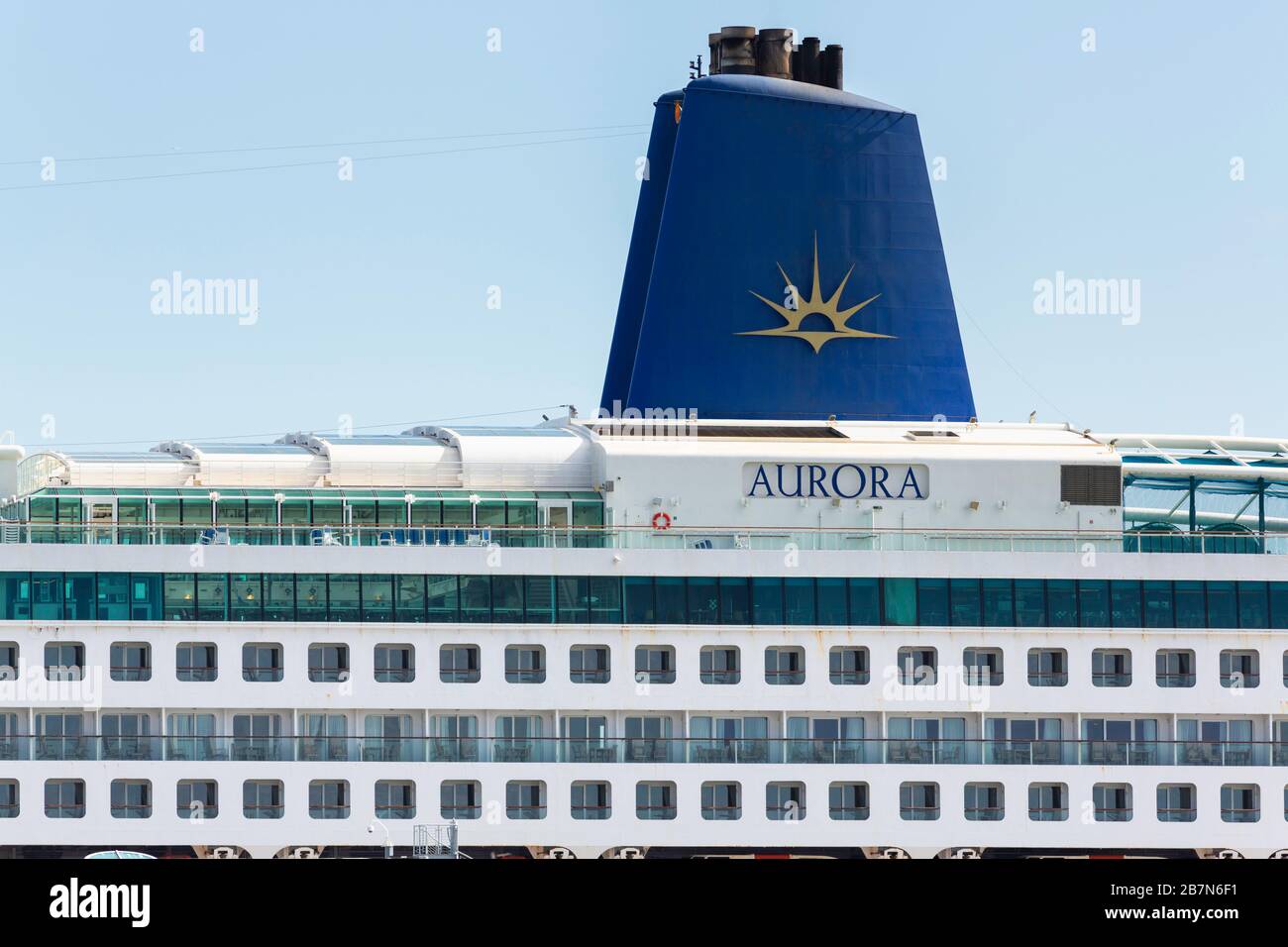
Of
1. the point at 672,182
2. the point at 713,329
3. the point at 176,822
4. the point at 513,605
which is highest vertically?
the point at 672,182

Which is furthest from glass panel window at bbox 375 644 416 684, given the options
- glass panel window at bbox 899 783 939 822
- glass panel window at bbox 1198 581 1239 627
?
glass panel window at bbox 1198 581 1239 627

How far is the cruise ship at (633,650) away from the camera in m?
38.2

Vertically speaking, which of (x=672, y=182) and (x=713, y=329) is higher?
(x=672, y=182)

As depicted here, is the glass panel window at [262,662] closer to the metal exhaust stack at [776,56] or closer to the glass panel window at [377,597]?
the glass panel window at [377,597]

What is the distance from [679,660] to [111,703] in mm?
9537

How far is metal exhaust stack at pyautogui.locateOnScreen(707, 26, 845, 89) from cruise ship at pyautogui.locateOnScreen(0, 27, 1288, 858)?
8.42 m

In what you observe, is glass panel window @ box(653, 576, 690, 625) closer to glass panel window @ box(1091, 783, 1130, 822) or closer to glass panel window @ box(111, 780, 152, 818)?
glass panel window @ box(1091, 783, 1130, 822)

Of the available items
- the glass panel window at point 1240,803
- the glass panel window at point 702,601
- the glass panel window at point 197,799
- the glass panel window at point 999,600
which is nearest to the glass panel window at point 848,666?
the glass panel window at point 702,601

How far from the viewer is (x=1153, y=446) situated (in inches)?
1821

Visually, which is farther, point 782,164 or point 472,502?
point 782,164
